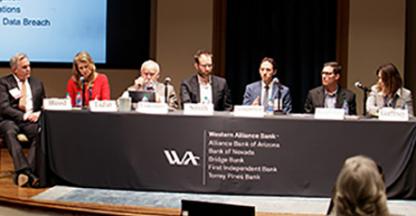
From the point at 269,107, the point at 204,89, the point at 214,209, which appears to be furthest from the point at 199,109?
the point at 214,209

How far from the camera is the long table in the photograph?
4.15 metres

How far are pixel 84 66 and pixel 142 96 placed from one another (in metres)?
0.63

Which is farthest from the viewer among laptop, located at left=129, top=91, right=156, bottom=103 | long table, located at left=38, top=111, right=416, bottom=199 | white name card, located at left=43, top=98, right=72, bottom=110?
laptop, located at left=129, top=91, right=156, bottom=103

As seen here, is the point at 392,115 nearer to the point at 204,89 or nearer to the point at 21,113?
the point at 204,89

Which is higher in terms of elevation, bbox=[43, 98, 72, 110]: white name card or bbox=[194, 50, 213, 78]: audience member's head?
bbox=[194, 50, 213, 78]: audience member's head

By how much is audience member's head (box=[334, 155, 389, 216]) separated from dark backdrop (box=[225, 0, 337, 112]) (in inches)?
201

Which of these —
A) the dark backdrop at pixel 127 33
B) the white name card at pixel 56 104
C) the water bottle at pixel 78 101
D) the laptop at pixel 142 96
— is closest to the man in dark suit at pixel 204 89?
the laptop at pixel 142 96

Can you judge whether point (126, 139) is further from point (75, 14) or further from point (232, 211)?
point (75, 14)

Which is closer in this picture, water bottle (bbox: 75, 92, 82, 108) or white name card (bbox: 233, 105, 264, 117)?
white name card (bbox: 233, 105, 264, 117)

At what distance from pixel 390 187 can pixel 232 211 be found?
2.26m

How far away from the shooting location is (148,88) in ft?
16.3

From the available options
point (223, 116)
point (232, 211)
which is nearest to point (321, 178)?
point (223, 116)

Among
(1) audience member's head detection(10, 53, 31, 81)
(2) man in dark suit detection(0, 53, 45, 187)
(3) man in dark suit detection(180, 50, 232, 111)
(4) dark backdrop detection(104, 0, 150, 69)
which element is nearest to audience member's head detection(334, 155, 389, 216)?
(2) man in dark suit detection(0, 53, 45, 187)

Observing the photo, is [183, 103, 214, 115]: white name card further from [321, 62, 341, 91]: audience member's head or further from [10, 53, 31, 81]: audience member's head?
[10, 53, 31, 81]: audience member's head
